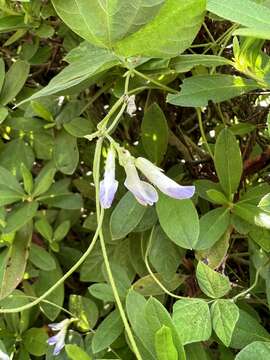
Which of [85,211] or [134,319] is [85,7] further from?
[85,211]

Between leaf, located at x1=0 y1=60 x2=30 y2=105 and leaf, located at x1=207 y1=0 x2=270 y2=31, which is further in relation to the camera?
leaf, located at x1=0 y1=60 x2=30 y2=105

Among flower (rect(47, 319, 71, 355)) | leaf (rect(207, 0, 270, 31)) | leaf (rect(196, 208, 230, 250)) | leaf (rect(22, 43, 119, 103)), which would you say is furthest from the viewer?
flower (rect(47, 319, 71, 355))

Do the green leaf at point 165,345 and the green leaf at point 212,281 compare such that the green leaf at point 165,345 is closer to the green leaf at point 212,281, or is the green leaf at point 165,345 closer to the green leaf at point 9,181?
the green leaf at point 212,281

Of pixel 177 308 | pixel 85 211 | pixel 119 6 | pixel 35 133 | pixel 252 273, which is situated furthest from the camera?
pixel 85 211

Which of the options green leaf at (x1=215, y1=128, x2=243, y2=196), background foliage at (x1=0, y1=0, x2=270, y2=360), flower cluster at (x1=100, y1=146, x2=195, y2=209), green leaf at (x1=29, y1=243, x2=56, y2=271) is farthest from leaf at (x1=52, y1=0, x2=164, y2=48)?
green leaf at (x1=29, y1=243, x2=56, y2=271)

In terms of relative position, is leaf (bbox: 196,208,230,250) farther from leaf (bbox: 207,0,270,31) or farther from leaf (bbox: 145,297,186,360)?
leaf (bbox: 207,0,270,31)

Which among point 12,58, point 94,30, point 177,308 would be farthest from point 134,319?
point 12,58
